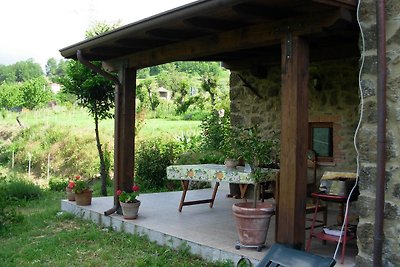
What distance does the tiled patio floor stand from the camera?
4.87 meters

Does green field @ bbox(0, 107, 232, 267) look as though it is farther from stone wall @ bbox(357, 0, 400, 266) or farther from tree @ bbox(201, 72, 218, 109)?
A: tree @ bbox(201, 72, 218, 109)

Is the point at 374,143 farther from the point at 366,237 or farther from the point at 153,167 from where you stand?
the point at 153,167

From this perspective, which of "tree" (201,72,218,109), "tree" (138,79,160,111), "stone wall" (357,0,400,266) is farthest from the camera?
"tree" (138,79,160,111)

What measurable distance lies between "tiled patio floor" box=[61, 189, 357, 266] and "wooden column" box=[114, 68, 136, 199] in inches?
24.9

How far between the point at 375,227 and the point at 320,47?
3571 mm

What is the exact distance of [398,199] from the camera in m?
3.69

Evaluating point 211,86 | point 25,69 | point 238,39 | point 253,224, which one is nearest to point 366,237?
point 253,224

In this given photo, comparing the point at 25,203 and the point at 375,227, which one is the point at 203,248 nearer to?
the point at 375,227

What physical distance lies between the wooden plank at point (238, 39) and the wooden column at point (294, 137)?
0.13m

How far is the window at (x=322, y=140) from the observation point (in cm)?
705

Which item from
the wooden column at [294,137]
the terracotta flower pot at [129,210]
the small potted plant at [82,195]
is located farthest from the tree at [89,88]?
the wooden column at [294,137]

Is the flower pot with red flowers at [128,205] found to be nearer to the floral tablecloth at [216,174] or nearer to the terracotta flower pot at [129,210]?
the terracotta flower pot at [129,210]

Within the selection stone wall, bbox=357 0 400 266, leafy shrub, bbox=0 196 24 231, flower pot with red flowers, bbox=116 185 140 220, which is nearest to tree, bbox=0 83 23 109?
leafy shrub, bbox=0 196 24 231

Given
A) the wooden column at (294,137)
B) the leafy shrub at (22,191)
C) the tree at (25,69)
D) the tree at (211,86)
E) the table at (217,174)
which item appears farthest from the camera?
the tree at (25,69)
